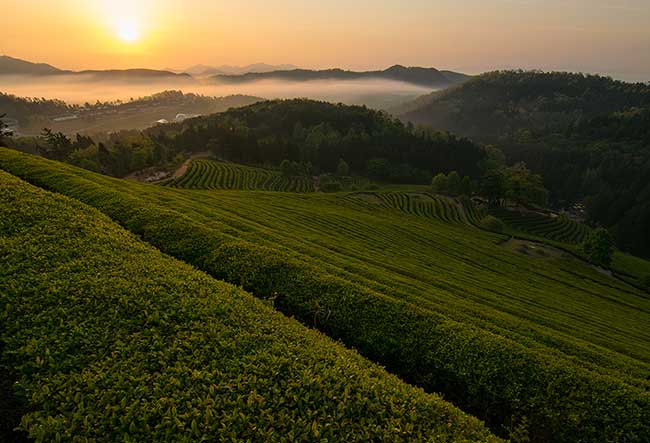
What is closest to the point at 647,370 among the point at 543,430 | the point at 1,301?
the point at 543,430

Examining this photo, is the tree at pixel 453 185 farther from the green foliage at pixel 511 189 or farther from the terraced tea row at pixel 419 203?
the green foliage at pixel 511 189

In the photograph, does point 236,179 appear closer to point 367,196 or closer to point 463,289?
point 367,196

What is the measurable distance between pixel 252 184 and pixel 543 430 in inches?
4143

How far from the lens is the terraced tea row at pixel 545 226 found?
9469 centimetres

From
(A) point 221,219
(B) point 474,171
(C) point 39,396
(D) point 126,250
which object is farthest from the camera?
(B) point 474,171

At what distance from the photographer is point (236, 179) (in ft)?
364

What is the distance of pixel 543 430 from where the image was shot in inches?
428

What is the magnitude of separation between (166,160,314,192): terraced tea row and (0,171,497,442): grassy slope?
285 ft

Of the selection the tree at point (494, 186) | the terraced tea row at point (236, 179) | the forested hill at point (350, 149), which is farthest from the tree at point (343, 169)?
the tree at point (494, 186)

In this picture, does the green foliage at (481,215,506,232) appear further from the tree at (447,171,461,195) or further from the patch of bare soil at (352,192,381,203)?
the tree at (447,171,461,195)

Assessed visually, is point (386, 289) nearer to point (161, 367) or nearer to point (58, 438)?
point (161, 367)

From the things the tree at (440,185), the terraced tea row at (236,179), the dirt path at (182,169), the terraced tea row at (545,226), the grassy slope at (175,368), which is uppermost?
the grassy slope at (175,368)

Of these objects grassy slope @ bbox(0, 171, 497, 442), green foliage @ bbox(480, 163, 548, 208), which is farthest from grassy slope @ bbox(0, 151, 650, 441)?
green foliage @ bbox(480, 163, 548, 208)

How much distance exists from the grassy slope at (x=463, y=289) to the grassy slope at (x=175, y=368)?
10.9ft
